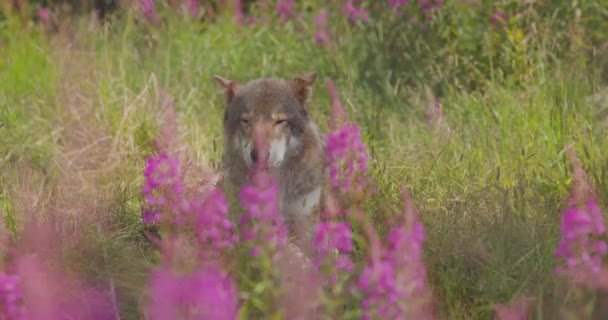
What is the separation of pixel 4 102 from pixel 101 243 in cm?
312

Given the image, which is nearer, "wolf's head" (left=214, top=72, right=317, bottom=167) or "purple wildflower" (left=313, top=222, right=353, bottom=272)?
"purple wildflower" (left=313, top=222, right=353, bottom=272)

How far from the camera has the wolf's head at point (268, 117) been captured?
4527mm

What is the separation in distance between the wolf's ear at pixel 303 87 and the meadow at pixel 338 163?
312 mm

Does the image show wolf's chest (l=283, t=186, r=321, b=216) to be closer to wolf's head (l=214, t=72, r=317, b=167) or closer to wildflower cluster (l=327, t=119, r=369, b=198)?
wolf's head (l=214, t=72, r=317, b=167)

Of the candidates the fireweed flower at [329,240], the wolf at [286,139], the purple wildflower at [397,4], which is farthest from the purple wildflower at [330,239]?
the purple wildflower at [397,4]

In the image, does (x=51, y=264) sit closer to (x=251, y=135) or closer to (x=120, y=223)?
(x=120, y=223)

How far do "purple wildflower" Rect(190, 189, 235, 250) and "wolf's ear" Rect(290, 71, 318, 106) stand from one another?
1.74 metres

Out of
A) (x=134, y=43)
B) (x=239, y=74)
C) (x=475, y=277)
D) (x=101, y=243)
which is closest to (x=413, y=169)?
(x=475, y=277)

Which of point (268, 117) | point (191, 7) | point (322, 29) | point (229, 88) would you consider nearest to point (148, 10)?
point (191, 7)

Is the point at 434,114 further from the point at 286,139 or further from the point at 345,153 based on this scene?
the point at 345,153

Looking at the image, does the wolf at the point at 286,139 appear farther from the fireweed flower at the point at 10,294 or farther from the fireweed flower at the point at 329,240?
the fireweed flower at the point at 10,294

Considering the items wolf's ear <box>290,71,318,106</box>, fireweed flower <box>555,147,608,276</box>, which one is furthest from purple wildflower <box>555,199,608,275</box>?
wolf's ear <box>290,71,318,106</box>

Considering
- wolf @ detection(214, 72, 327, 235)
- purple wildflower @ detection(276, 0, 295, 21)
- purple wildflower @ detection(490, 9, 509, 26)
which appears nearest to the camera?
wolf @ detection(214, 72, 327, 235)

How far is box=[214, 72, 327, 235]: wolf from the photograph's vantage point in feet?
15.5
